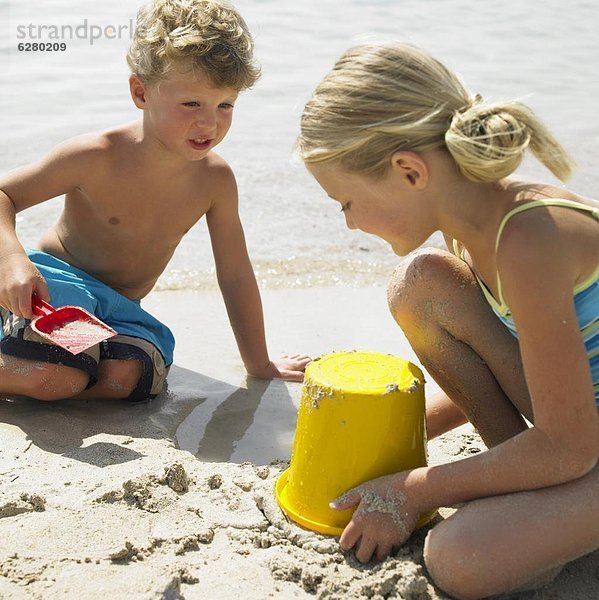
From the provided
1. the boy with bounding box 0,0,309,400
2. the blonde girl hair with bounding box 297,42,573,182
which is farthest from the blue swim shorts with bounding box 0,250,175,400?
the blonde girl hair with bounding box 297,42,573,182

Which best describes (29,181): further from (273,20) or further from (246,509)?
(273,20)

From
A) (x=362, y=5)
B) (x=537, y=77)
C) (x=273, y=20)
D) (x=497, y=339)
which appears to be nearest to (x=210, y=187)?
(x=497, y=339)

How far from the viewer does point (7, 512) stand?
1.90 meters

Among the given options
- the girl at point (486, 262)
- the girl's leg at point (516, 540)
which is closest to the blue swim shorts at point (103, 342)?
the girl at point (486, 262)

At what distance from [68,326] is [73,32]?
560cm

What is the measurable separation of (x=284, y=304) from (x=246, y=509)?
154cm

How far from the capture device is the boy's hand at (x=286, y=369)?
2904mm

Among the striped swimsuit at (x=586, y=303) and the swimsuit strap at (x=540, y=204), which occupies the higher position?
the swimsuit strap at (x=540, y=204)

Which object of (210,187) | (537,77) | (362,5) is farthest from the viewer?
(362,5)

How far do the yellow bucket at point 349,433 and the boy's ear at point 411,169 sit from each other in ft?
1.36

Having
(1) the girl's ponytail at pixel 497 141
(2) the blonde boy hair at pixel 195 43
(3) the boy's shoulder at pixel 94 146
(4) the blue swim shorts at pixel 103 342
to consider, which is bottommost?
(4) the blue swim shorts at pixel 103 342

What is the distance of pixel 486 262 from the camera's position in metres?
1.85

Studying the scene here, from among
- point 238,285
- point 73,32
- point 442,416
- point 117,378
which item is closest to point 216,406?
point 117,378

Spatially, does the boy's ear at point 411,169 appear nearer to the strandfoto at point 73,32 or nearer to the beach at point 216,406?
the beach at point 216,406
